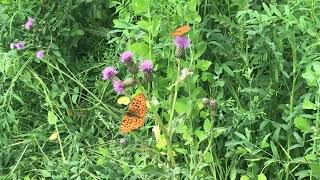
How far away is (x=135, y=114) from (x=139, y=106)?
34 mm

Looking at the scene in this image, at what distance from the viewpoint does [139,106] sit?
6.93ft

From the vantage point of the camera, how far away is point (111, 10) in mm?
2996

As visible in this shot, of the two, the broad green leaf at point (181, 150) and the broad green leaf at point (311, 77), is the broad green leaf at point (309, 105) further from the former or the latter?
the broad green leaf at point (181, 150)

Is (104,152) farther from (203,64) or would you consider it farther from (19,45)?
(19,45)

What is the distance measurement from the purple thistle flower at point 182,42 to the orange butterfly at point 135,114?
7.7 inches

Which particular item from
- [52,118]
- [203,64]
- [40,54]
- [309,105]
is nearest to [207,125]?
[203,64]

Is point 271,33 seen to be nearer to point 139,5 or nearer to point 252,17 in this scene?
point 252,17

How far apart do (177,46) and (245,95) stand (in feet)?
1.09

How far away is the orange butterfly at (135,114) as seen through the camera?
211 cm

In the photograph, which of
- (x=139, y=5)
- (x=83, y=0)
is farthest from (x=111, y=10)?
(x=139, y=5)

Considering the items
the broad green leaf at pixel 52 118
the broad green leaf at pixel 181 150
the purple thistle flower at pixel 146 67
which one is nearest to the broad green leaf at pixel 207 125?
the broad green leaf at pixel 181 150

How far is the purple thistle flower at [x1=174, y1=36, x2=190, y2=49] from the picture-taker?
2.11 metres

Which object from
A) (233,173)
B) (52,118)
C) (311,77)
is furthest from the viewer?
(52,118)

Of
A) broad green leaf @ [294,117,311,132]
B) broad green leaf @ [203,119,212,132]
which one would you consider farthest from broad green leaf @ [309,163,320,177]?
broad green leaf @ [203,119,212,132]
